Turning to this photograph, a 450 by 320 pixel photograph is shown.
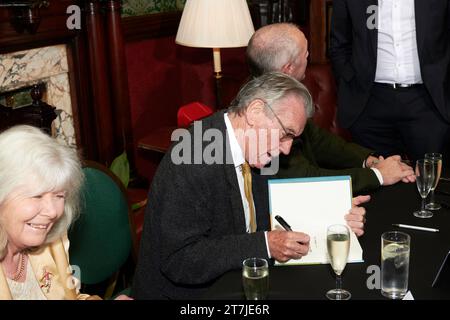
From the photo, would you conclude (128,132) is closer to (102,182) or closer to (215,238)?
(102,182)

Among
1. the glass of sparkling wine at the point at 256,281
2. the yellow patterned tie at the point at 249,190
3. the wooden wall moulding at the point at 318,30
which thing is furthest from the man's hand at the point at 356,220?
the wooden wall moulding at the point at 318,30

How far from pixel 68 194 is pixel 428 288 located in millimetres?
938

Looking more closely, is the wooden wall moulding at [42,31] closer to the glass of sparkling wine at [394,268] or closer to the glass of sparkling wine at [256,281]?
the glass of sparkling wine at [256,281]

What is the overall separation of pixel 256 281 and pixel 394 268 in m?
0.34

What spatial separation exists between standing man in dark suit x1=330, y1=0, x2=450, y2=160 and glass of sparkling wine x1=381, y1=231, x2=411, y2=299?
63.4 inches

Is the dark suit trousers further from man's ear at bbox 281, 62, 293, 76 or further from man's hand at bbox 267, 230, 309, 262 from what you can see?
man's hand at bbox 267, 230, 309, 262

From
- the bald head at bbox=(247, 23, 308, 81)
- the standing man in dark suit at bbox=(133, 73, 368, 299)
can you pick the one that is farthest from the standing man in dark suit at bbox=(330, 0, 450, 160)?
the standing man in dark suit at bbox=(133, 73, 368, 299)

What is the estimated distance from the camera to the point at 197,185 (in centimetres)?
183

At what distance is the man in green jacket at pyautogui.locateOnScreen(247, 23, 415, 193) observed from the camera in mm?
2209

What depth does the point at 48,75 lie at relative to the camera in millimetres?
3129

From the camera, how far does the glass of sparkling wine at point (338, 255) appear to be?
5.04 feet

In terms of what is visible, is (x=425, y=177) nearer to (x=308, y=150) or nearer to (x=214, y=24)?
(x=308, y=150)

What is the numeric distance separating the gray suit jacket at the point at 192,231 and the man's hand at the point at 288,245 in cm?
3

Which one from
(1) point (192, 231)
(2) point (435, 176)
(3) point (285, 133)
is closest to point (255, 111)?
(3) point (285, 133)
